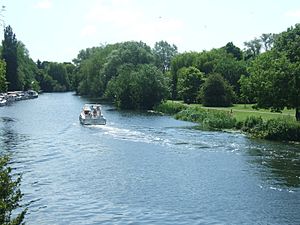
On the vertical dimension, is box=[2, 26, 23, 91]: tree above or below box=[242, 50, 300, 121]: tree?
above

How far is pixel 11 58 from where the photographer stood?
→ 440ft

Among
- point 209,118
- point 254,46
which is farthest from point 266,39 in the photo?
point 209,118

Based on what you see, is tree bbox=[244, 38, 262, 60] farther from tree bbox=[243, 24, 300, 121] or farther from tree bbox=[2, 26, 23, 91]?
tree bbox=[243, 24, 300, 121]

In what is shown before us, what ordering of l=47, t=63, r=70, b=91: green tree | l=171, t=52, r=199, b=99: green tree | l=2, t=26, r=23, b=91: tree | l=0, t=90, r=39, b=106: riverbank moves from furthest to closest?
l=47, t=63, r=70, b=91: green tree < l=2, t=26, r=23, b=91: tree < l=171, t=52, r=199, b=99: green tree < l=0, t=90, r=39, b=106: riverbank

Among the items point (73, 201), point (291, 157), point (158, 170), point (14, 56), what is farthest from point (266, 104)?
point (14, 56)

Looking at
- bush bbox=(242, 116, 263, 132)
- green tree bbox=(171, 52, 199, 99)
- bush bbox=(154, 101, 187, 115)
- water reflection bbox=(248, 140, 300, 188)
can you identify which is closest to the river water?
water reflection bbox=(248, 140, 300, 188)

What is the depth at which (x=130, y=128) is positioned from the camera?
57219 mm

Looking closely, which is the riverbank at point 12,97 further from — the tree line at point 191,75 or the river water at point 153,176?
the river water at point 153,176

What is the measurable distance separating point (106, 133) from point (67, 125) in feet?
31.6

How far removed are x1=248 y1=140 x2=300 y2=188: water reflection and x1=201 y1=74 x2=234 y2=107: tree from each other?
1452 inches

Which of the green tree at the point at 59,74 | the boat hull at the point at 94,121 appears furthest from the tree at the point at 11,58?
the boat hull at the point at 94,121

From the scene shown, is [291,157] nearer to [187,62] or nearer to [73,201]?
[73,201]

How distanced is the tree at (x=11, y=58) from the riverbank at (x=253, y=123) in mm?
73704

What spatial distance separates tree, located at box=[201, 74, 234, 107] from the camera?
8406 cm
